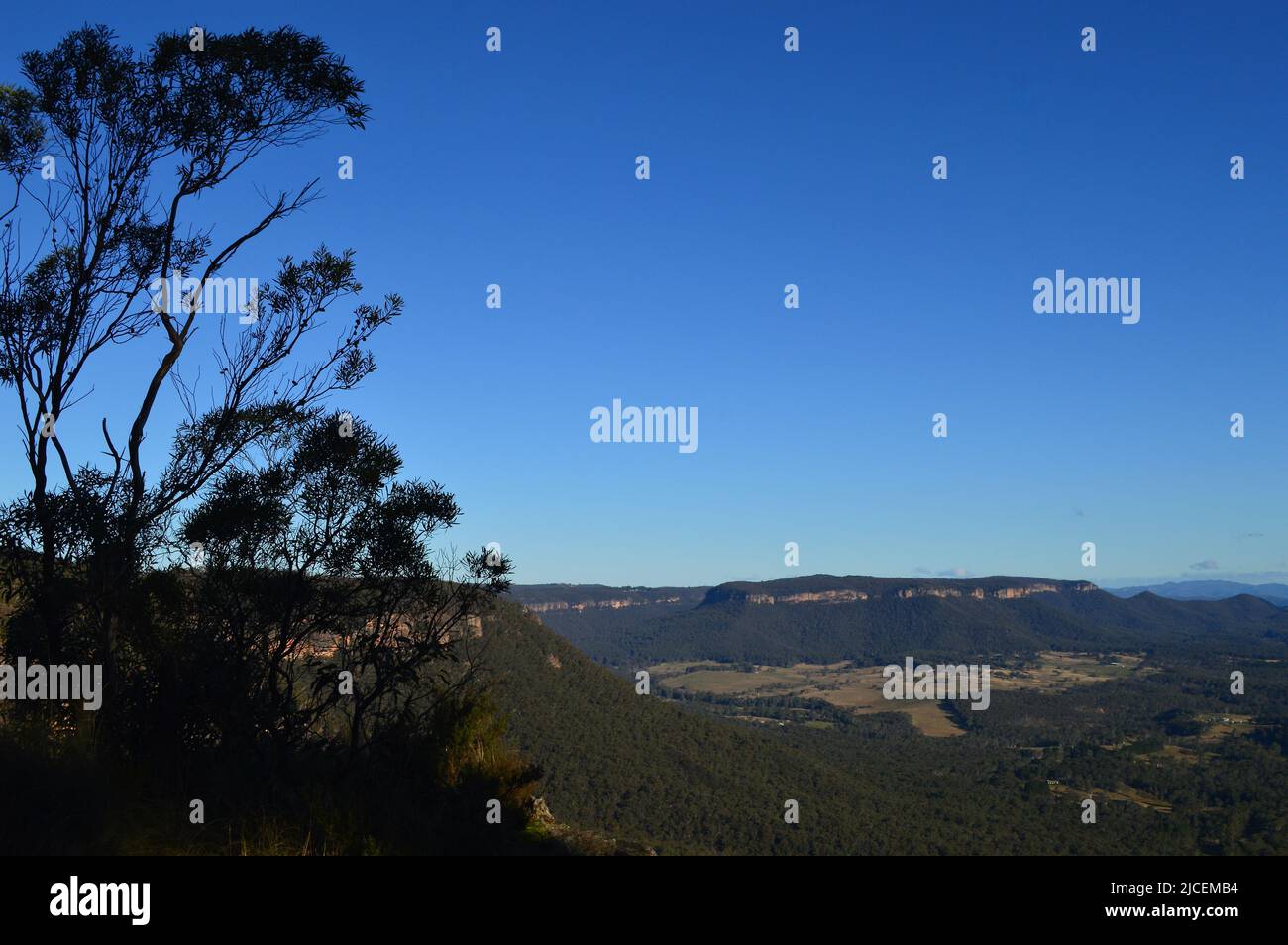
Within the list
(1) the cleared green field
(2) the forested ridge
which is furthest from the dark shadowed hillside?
(1) the cleared green field

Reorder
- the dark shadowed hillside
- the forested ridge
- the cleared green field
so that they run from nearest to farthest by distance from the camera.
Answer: the dark shadowed hillside < the forested ridge < the cleared green field

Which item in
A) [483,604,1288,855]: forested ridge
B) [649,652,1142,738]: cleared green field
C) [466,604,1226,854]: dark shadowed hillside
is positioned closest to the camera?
[466,604,1226,854]: dark shadowed hillside

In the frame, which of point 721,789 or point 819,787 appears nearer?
point 721,789

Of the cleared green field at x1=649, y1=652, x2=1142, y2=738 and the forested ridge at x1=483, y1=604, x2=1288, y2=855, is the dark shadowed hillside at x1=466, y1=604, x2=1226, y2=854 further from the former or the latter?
the cleared green field at x1=649, y1=652, x2=1142, y2=738

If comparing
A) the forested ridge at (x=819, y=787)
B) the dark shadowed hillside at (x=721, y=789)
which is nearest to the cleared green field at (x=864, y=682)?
the forested ridge at (x=819, y=787)

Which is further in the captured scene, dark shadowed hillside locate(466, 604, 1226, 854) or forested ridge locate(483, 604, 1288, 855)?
forested ridge locate(483, 604, 1288, 855)

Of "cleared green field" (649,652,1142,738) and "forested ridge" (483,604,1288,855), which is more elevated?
"forested ridge" (483,604,1288,855)

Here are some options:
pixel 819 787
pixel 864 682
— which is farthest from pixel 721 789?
pixel 864 682

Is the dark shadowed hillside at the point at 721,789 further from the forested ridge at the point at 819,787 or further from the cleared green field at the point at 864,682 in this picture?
the cleared green field at the point at 864,682

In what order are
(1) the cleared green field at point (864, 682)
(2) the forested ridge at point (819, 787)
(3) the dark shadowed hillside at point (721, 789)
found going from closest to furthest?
(3) the dark shadowed hillside at point (721, 789)
(2) the forested ridge at point (819, 787)
(1) the cleared green field at point (864, 682)

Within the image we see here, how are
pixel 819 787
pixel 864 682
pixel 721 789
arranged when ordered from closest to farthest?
pixel 721 789 → pixel 819 787 → pixel 864 682

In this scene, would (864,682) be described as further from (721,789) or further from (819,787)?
(721,789)
